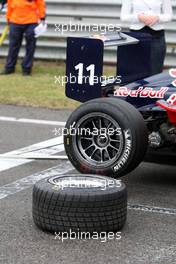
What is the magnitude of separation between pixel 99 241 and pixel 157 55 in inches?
136

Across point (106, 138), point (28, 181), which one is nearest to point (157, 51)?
point (106, 138)

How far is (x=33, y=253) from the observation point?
430cm

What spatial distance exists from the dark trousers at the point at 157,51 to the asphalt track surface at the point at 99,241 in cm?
106

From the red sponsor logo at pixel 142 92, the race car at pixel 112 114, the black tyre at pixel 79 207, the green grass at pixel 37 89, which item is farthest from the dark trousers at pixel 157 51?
the black tyre at pixel 79 207

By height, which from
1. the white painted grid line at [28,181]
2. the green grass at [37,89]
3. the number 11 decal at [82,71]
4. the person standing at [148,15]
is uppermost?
the person standing at [148,15]

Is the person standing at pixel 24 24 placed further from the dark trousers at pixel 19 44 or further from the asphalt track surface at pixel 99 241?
the asphalt track surface at pixel 99 241

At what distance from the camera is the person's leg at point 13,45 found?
1241 centimetres

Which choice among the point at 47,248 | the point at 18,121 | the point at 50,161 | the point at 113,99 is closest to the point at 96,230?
the point at 47,248

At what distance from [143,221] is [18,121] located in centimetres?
425

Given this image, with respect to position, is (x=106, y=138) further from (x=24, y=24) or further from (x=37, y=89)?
(x=24, y=24)

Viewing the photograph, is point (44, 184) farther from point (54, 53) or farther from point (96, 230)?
point (54, 53)

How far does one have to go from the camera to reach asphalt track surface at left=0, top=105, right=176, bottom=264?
4266 millimetres

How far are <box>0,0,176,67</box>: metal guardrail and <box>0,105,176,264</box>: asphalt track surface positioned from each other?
20.1ft

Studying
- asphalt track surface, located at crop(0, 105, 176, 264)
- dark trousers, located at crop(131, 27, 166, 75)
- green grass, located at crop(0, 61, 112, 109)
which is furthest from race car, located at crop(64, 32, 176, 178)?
green grass, located at crop(0, 61, 112, 109)
